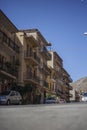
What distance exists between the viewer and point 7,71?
4619 centimetres

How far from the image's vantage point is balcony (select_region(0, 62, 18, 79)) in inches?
1750

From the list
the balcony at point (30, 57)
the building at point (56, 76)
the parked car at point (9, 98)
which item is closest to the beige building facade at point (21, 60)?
the balcony at point (30, 57)

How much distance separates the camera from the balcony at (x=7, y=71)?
44.4 meters

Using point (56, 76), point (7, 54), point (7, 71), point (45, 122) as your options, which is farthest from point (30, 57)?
point (45, 122)

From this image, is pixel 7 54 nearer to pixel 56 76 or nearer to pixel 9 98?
pixel 9 98

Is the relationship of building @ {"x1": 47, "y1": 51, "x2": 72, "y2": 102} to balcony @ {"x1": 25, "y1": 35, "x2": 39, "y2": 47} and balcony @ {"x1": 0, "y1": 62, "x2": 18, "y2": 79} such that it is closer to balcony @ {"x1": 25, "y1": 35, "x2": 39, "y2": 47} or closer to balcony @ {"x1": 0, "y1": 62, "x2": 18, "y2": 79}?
balcony @ {"x1": 25, "y1": 35, "x2": 39, "y2": 47}

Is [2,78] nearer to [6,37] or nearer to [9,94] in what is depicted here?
[6,37]

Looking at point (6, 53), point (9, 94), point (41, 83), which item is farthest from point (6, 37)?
point (41, 83)

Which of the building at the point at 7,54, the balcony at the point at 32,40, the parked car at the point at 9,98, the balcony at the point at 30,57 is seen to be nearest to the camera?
the parked car at the point at 9,98

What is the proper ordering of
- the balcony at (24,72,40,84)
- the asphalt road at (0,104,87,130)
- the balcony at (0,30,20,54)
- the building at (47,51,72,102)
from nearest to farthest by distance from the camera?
1. the asphalt road at (0,104,87,130)
2. the balcony at (0,30,20,54)
3. the balcony at (24,72,40,84)
4. the building at (47,51,72,102)

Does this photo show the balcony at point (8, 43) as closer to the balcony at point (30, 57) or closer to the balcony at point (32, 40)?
the balcony at point (30, 57)

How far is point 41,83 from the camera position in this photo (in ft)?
227

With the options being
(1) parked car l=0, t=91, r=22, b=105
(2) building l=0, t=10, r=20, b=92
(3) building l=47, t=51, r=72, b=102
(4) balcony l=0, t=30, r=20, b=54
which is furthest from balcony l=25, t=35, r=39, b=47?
(3) building l=47, t=51, r=72, b=102

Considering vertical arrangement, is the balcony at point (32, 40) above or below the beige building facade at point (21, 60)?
above
